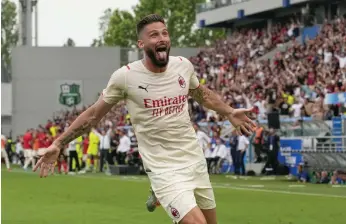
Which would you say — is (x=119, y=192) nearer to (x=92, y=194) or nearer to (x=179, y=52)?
(x=92, y=194)

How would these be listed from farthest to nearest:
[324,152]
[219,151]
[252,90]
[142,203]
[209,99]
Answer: [252,90] → [219,151] → [324,152] → [142,203] → [209,99]

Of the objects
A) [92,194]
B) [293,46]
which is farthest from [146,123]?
[293,46]

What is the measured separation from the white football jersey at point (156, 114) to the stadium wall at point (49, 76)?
55700mm

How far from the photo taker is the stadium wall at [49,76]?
212 ft

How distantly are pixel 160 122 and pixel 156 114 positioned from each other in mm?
81

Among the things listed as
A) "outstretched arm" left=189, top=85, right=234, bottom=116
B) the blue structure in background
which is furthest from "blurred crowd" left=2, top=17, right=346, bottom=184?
"outstretched arm" left=189, top=85, right=234, bottom=116

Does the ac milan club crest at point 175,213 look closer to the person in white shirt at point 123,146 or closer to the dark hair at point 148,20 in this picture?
the dark hair at point 148,20

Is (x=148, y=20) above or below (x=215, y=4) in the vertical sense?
below

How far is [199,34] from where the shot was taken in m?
97.2

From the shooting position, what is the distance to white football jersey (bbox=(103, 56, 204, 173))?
27.6 ft

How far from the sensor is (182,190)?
825cm

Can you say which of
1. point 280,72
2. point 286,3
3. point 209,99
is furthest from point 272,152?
point 209,99

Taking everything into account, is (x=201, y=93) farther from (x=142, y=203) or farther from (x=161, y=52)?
(x=142, y=203)

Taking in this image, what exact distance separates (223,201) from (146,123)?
11659 mm
